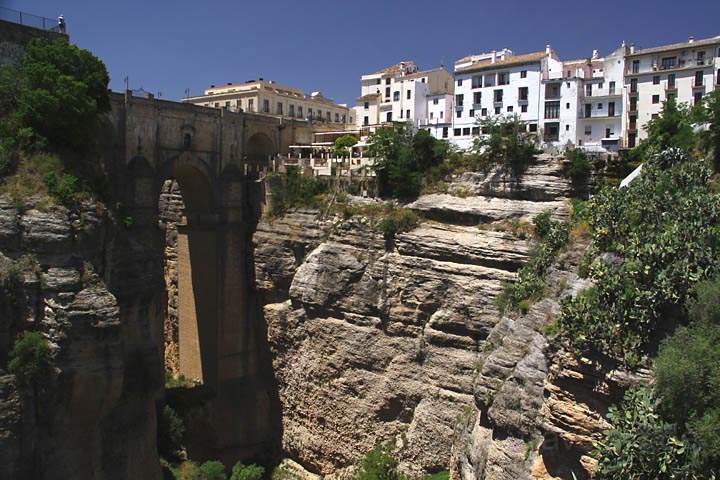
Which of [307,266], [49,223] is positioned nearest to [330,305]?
[307,266]

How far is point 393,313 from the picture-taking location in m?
28.3

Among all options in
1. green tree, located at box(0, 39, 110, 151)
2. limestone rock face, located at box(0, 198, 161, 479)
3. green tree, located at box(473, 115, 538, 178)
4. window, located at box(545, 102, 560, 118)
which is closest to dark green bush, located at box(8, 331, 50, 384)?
limestone rock face, located at box(0, 198, 161, 479)

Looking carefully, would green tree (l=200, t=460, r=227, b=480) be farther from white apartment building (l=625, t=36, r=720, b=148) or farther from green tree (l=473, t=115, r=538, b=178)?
white apartment building (l=625, t=36, r=720, b=148)

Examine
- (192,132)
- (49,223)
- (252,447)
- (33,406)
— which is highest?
(192,132)

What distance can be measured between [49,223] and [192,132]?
1165 cm

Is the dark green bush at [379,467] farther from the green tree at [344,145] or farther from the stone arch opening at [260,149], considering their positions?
the stone arch opening at [260,149]

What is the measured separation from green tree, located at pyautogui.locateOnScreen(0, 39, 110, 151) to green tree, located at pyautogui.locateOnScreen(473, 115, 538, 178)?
16.1m

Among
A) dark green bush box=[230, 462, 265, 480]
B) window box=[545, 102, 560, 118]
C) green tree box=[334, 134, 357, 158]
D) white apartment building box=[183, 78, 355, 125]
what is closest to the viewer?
dark green bush box=[230, 462, 265, 480]

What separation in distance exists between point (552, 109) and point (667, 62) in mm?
6271

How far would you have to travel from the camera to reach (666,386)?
10953 mm

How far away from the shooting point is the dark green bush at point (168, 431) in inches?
1182

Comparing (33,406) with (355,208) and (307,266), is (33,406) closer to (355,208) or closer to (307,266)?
(307,266)

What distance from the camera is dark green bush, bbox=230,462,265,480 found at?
94.8 feet

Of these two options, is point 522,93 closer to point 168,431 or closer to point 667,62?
point 667,62
